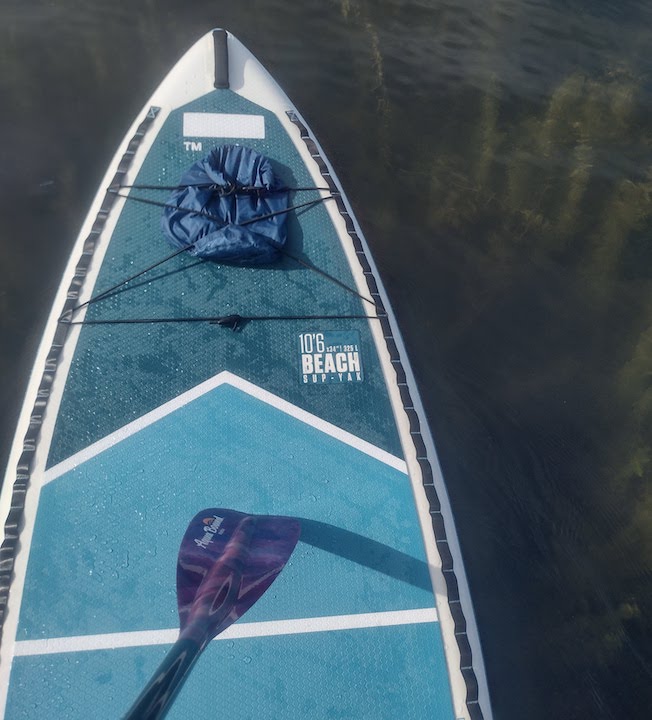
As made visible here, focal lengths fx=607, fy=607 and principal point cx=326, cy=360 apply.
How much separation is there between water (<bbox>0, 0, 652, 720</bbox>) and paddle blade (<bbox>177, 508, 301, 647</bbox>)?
3.83 meters

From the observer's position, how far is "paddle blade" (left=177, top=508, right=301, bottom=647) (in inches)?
148

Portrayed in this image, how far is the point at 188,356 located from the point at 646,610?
6327 millimetres

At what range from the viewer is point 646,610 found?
7.46 metres

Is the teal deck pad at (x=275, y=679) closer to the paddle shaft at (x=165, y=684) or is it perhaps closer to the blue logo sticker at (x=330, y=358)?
the paddle shaft at (x=165, y=684)

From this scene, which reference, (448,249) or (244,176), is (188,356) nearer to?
(244,176)

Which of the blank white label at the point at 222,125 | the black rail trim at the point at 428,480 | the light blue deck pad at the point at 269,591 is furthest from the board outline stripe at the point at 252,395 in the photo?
the blank white label at the point at 222,125

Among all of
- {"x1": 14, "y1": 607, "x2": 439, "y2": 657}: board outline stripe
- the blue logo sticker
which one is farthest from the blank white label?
{"x1": 14, "y1": 607, "x2": 439, "y2": 657}: board outline stripe

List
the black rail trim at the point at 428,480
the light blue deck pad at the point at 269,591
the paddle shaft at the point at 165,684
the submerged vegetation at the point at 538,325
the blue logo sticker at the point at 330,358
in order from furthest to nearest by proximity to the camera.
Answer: the submerged vegetation at the point at 538,325, the blue logo sticker at the point at 330,358, the black rail trim at the point at 428,480, the light blue deck pad at the point at 269,591, the paddle shaft at the point at 165,684

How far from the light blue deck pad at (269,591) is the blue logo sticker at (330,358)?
1.62ft

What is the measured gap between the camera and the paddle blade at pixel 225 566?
376 centimetres

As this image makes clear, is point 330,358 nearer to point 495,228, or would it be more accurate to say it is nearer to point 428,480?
point 428,480

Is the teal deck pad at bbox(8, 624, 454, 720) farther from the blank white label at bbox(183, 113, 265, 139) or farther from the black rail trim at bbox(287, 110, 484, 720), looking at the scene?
the blank white label at bbox(183, 113, 265, 139)

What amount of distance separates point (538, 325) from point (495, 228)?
1722mm

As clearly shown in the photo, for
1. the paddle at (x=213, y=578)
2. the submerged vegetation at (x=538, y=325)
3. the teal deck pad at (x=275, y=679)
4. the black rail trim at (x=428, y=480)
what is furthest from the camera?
the submerged vegetation at (x=538, y=325)
